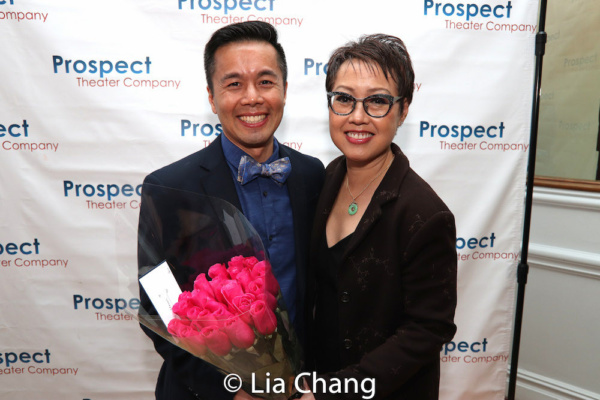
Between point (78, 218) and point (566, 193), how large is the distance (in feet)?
9.26

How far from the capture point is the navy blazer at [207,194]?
121cm

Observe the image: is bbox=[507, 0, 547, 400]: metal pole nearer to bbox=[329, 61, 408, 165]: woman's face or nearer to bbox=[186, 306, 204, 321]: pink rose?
bbox=[329, 61, 408, 165]: woman's face

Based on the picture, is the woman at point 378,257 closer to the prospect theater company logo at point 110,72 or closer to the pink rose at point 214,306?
the pink rose at point 214,306

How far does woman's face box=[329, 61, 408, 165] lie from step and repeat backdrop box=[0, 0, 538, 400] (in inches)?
43.8

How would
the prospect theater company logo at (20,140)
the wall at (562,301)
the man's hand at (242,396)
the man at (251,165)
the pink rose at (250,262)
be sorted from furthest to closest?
1. the wall at (562,301)
2. the prospect theater company logo at (20,140)
3. the man at (251,165)
4. the man's hand at (242,396)
5. the pink rose at (250,262)

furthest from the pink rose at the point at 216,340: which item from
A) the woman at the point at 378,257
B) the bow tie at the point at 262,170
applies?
the bow tie at the point at 262,170

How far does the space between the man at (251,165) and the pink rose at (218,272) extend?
0.38 meters

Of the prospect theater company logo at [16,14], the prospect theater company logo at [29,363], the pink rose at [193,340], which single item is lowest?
the prospect theater company logo at [29,363]

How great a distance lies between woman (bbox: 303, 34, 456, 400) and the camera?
127cm

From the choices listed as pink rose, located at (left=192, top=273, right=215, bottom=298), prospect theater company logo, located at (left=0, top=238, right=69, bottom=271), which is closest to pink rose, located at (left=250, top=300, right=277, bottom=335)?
pink rose, located at (left=192, top=273, right=215, bottom=298)

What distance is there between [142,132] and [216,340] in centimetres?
174

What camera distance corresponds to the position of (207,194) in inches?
55.8

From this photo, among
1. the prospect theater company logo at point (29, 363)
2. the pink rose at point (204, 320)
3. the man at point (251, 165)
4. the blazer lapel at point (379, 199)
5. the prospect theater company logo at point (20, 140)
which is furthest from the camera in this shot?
the prospect theater company logo at point (29, 363)

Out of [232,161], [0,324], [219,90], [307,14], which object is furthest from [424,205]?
[0,324]
